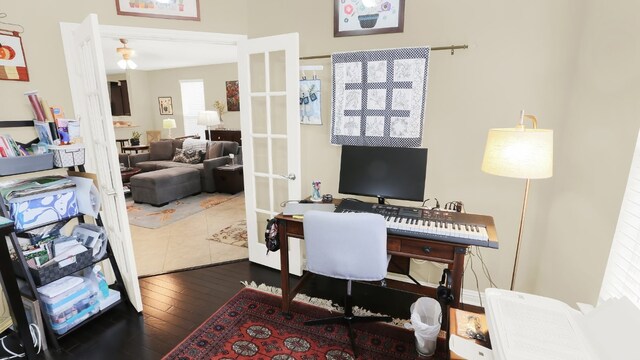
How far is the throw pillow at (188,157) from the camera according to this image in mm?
5789

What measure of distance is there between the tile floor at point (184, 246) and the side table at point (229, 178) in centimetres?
98

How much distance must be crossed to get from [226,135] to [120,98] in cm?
391

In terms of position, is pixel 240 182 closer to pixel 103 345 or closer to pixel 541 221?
pixel 103 345

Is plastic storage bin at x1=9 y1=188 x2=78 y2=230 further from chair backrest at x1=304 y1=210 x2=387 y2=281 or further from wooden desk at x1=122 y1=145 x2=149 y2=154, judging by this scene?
wooden desk at x1=122 y1=145 x2=149 y2=154

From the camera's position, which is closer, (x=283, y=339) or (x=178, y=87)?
(x=283, y=339)

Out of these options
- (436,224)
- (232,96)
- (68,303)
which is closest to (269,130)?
(436,224)

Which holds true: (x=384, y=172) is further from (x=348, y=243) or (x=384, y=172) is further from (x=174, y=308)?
(x=174, y=308)

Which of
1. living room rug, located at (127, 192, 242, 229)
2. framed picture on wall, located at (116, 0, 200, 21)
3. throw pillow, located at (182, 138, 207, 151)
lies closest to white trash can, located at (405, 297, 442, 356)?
framed picture on wall, located at (116, 0, 200, 21)

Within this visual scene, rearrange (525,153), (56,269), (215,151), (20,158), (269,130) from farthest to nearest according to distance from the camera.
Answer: (215,151)
(269,130)
(56,269)
(20,158)
(525,153)

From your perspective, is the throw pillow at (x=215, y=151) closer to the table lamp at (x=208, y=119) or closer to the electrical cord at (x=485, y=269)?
the table lamp at (x=208, y=119)

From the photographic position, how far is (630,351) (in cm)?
80

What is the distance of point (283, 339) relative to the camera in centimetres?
200

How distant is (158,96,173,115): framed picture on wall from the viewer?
809 centimetres

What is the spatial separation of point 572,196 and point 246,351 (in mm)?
2057
